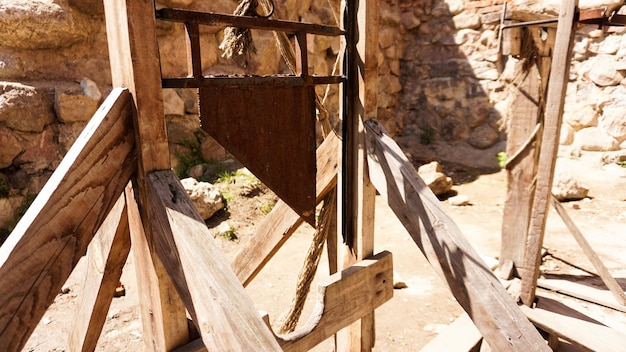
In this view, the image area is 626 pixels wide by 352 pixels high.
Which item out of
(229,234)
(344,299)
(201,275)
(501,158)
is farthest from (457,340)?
(501,158)

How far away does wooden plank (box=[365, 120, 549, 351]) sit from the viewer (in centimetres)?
123

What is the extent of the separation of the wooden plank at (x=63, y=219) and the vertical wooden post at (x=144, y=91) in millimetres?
45

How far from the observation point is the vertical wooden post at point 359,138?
160cm

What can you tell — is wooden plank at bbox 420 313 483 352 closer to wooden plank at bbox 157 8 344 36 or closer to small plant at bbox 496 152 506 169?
wooden plank at bbox 157 8 344 36

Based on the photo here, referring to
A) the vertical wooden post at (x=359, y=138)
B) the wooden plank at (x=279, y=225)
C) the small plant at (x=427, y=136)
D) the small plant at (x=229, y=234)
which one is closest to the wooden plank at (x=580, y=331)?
the vertical wooden post at (x=359, y=138)

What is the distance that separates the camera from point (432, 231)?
1402 mm

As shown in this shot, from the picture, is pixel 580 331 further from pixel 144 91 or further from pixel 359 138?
pixel 144 91

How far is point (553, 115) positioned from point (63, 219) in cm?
232

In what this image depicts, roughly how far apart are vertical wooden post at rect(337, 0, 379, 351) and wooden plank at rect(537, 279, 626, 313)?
187 centimetres

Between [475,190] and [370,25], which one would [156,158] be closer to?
[370,25]

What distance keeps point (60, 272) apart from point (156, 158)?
1.19 ft

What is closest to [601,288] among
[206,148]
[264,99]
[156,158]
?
[264,99]

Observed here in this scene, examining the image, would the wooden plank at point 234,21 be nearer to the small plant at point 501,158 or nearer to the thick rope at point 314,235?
the thick rope at point 314,235

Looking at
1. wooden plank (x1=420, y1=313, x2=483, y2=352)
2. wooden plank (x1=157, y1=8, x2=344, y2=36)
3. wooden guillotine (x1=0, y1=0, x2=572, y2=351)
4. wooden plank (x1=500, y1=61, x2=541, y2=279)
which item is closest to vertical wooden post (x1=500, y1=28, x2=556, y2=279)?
wooden plank (x1=500, y1=61, x2=541, y2=279)
